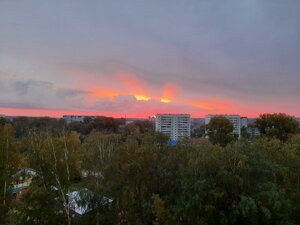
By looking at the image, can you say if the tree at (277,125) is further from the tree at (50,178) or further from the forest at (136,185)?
the tree at (50,178)

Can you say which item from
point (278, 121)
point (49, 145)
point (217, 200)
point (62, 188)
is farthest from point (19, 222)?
point (278, 121)

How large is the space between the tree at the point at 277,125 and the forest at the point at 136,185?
75.7 ft

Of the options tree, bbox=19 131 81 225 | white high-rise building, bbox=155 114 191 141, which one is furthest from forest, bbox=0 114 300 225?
white high-rise building, bbox=155 114 191 141

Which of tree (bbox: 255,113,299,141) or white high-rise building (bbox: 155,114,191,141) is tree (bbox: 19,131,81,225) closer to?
tree (bbox: 255,113,299,141)

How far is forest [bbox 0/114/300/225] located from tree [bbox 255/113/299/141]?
75.7 ft

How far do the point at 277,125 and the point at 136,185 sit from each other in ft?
91.7

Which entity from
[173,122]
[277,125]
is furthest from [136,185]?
[173,122]

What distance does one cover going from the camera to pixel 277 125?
105 ft

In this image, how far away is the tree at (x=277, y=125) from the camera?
1207 inches

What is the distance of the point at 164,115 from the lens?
75.1 m

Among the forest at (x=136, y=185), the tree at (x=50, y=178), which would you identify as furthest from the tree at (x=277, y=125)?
the tree at (x=50, y=178)

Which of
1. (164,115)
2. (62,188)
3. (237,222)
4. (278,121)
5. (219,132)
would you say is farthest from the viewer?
(164,115)

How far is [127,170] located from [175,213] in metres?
1.73

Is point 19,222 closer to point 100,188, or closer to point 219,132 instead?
point 100,188
